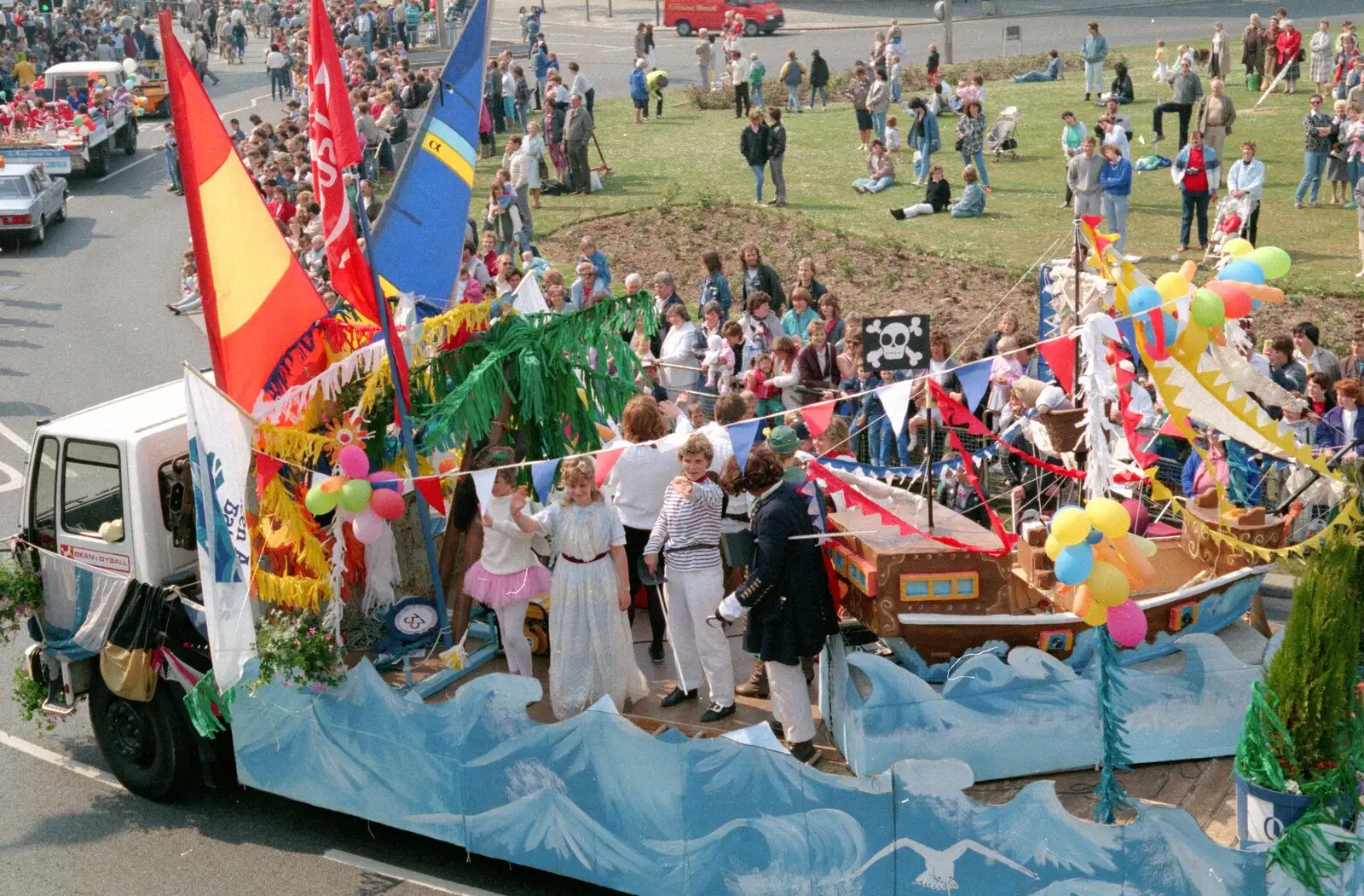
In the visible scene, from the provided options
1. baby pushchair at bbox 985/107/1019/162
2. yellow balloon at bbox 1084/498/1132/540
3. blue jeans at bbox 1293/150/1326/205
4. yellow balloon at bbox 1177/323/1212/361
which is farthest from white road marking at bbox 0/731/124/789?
baby pushchair at bbox 985/107/1019/162

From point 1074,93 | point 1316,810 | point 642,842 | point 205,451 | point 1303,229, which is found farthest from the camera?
point 1074,93

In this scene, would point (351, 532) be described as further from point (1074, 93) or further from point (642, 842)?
point (1074, 93)

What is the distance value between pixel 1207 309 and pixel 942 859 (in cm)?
297

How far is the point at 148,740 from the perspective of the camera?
358 inches

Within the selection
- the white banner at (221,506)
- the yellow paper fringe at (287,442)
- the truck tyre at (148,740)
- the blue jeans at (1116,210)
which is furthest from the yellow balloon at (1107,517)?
the blue jeans at (1116,210)

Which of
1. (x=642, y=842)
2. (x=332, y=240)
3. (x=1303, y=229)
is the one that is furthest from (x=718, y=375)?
(x=1303, y=229)

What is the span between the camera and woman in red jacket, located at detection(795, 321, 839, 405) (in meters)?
13.2

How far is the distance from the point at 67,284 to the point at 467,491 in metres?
17.7

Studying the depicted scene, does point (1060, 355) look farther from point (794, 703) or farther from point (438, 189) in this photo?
point (438, 189)

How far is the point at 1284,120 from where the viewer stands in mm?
27578

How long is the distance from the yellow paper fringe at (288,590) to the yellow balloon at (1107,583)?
13.1 ft

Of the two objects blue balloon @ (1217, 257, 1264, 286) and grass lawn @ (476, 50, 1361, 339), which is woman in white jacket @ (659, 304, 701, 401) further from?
blue balloon @ (1217, 257, 1264, 286)

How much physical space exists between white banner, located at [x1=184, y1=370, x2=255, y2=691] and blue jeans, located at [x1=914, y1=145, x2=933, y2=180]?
752 inches

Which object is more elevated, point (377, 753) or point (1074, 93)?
point (1074, 93)
